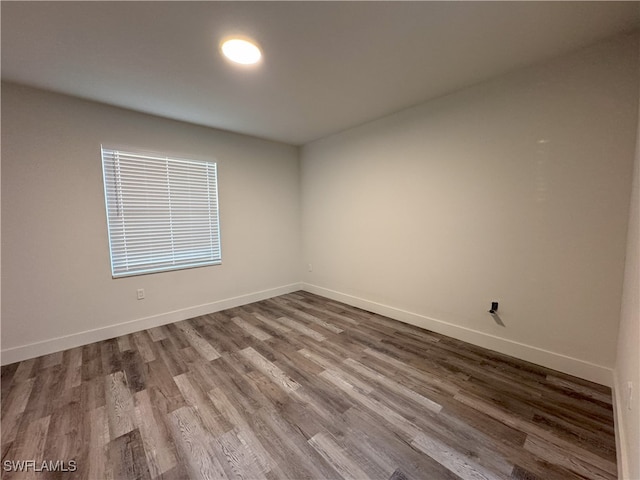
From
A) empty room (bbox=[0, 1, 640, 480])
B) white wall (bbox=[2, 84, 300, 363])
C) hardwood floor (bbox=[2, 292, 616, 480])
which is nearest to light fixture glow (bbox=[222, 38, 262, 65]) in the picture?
empty room (bbox=[0, 1, 640, 480])

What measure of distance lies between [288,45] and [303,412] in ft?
8.03

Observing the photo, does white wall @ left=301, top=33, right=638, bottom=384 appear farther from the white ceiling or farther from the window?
the window

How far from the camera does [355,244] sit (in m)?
3.53

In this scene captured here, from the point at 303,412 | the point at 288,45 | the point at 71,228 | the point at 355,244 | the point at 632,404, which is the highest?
the point at 288,45

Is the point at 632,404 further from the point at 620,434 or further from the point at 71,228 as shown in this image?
the point at 71,228

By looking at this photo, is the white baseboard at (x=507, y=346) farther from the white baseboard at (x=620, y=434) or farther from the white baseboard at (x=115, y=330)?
the white baseboard at (x=115, y=330)

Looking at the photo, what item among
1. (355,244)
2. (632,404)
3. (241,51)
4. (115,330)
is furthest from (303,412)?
(241,51)

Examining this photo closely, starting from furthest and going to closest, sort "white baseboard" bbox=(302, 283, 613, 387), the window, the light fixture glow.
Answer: the window, "white baseboard" bbox=(302, 283, 613, 387), the light fixture glow

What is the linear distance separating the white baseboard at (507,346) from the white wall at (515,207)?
0.03 ft

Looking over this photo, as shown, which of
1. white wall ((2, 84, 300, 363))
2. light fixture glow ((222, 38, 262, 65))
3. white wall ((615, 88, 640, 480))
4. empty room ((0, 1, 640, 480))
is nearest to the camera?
white wall ((615, 88, 640, 480))

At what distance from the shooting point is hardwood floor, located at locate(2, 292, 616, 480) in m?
1.29

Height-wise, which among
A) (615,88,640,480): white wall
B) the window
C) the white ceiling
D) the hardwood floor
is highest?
the white ceiling

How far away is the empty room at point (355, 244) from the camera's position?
1411 millimetres

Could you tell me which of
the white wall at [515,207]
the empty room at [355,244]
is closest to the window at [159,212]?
the empty room at [355,244]
